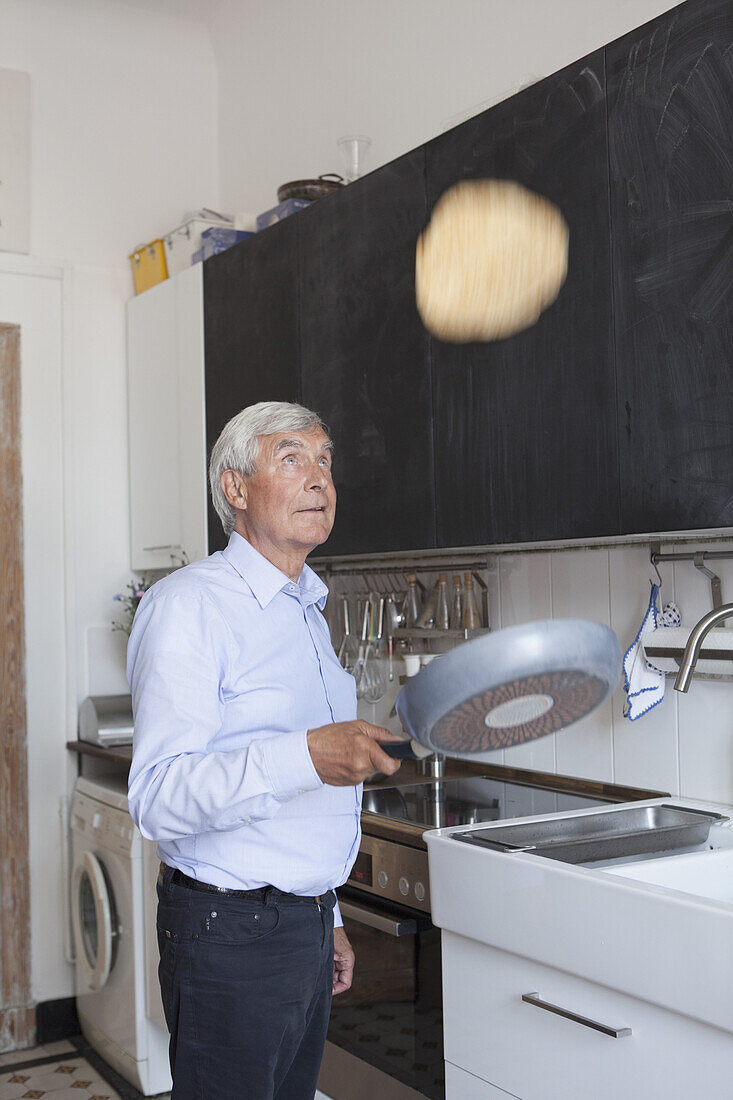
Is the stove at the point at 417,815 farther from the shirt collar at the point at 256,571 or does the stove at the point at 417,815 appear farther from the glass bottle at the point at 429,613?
the shirt collar at the point at 256,571

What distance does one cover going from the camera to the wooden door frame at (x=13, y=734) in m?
3.54

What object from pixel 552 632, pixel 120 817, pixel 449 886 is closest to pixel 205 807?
pixel 552 632

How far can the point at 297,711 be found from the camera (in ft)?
5.30

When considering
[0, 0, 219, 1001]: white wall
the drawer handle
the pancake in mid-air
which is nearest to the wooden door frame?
[0, 0, 219, 1001]: white wall

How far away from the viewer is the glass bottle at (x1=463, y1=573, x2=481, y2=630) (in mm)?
2660

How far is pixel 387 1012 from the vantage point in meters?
2.18

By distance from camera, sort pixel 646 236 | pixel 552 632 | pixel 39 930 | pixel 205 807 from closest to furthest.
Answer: pixel 552 632
pixel 205 807
pixel 646 236
pixel 39 930

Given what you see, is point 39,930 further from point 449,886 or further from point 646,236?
point 646,236

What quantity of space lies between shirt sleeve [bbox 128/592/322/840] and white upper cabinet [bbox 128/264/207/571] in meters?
1.80

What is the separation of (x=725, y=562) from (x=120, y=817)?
1.92m

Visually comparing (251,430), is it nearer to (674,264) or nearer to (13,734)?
(674,264)

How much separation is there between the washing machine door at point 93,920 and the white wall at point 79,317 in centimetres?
18

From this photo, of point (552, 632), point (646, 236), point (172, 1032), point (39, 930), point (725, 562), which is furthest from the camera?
point (39, 930)

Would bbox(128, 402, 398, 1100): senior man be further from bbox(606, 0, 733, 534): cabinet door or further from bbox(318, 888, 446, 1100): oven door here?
bbox(606, 0, 733, 534): cabinet door
